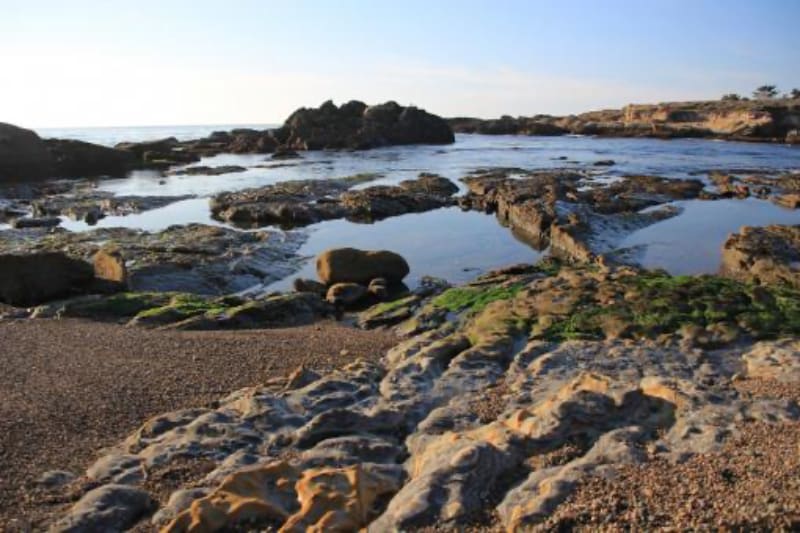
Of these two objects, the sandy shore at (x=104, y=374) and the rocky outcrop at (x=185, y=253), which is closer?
the sandy shore at (x=104, y=374)

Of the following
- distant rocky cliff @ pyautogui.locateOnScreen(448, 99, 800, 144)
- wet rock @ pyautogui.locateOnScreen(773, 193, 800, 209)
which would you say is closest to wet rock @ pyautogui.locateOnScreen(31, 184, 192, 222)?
wet rock @ pyautogui.locateOnScreen(773, 193, 800, 209)

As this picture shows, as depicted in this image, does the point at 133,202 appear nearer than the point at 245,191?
Yes

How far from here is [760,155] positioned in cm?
6084

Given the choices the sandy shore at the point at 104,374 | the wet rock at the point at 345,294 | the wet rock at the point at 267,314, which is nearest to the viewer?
the sandy shore at the point at 104,374

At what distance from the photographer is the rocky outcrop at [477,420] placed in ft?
21.2

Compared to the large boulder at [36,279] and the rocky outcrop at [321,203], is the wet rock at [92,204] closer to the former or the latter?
the rocky outcrop at [321,203]

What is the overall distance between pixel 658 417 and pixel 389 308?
884cm

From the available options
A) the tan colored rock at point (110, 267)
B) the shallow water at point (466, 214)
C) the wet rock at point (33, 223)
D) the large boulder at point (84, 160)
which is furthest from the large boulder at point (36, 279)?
the large boulder at point (84, 160)

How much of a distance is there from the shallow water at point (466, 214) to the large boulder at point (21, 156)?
807 centimetres

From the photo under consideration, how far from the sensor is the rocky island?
638 centimetres

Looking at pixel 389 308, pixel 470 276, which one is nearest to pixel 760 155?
pixel 470 276

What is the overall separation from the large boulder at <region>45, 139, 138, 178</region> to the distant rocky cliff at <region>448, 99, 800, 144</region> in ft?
230

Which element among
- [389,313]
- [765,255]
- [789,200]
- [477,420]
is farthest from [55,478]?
[789,200]

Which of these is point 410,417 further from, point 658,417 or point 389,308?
point 389,308
